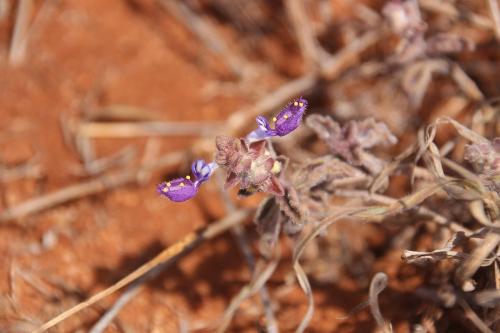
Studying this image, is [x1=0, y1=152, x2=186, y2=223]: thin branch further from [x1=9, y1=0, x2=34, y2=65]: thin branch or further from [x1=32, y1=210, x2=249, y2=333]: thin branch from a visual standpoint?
[x1=9, y1=0, x2=34, y2=65]: thin branch

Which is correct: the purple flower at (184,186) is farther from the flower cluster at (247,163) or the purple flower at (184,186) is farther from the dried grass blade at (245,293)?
the dried grass blade at (245,293)

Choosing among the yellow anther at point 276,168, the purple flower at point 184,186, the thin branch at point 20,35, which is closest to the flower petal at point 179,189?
the purple flower at point 184,186

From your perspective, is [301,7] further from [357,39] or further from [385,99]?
[385,99]

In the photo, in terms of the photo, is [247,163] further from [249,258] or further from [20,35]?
[20,35]

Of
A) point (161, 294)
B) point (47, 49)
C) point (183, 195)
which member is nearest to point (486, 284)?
point (183, 195)

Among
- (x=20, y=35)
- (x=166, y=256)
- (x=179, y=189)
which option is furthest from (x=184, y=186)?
(x=20, y=35)

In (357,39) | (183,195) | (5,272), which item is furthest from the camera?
(357,39)

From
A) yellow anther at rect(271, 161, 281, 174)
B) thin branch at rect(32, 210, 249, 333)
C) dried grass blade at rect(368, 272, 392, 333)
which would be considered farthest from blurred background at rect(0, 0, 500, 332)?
yellow anther at rect(271, 161, 281, 174)
